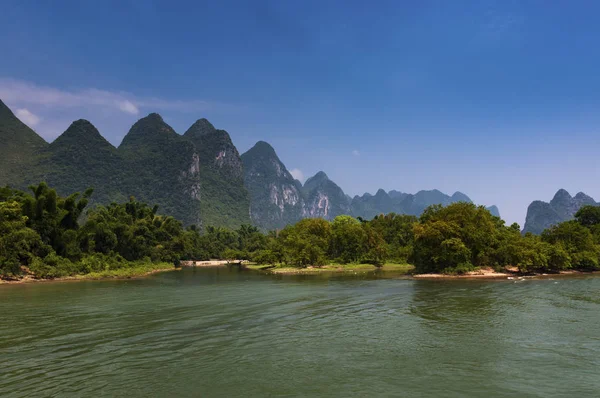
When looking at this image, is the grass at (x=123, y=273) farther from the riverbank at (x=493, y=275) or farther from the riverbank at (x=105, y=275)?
the riverbank at (x=493, y=275)

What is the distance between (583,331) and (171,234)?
117 meters

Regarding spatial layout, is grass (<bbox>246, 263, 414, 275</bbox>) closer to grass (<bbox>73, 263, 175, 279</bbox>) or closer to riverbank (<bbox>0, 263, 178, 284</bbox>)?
grass (<bbox>73, 263, 175, 279</bbox>)

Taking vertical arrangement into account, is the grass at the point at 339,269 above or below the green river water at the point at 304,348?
below

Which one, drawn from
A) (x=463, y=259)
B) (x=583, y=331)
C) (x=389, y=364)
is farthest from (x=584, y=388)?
(x=463, y=259)

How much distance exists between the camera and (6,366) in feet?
51.9

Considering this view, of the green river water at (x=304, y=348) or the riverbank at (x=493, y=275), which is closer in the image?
the green river water at (x=304, y=348)

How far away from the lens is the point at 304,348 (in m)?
18.6

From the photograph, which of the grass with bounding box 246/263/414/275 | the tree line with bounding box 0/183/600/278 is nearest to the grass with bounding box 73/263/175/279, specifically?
the tree line with bounding box 0/183/600/278

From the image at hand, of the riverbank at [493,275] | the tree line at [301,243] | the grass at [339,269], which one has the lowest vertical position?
the grass at [339,269]

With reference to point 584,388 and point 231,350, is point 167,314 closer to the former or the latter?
point 231,350

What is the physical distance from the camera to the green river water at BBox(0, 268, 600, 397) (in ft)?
44.2

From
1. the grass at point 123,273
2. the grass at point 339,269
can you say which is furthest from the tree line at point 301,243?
the grass at point 339,269

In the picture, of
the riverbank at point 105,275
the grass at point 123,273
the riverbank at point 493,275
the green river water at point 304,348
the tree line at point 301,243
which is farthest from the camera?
the grass at point 123,273

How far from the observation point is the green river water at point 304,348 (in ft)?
44.2
